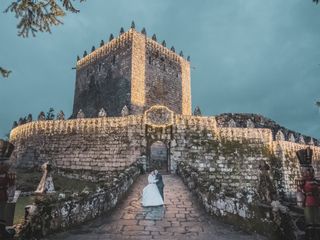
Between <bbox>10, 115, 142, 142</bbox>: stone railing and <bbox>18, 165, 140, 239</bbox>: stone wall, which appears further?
<bbox>10, 115, 142, 142</bbox>: stone railing

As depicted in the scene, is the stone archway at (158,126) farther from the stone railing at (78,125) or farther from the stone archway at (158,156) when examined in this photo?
the stone archway at (158,156)

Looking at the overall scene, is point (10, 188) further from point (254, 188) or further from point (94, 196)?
point (254, 188)

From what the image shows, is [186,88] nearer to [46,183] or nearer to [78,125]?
[78,125]

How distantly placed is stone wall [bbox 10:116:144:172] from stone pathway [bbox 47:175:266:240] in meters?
8.67

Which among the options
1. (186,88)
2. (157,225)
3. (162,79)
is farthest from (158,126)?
(186,88)

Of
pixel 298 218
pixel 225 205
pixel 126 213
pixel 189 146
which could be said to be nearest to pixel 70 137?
pixel 189 146

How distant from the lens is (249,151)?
2014 cm

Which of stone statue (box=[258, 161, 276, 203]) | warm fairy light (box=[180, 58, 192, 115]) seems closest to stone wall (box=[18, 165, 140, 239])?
stone statue (box=[258, 161, 276, 203])

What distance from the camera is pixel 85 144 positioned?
2000cm

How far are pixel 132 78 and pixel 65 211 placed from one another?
20.2m

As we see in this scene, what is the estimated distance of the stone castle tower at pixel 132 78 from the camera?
87.1 ft

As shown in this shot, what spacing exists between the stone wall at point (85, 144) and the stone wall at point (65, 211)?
9238 millimetres

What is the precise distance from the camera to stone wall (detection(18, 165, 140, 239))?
5879mm

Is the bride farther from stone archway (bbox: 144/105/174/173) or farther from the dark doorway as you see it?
the dark doorway
